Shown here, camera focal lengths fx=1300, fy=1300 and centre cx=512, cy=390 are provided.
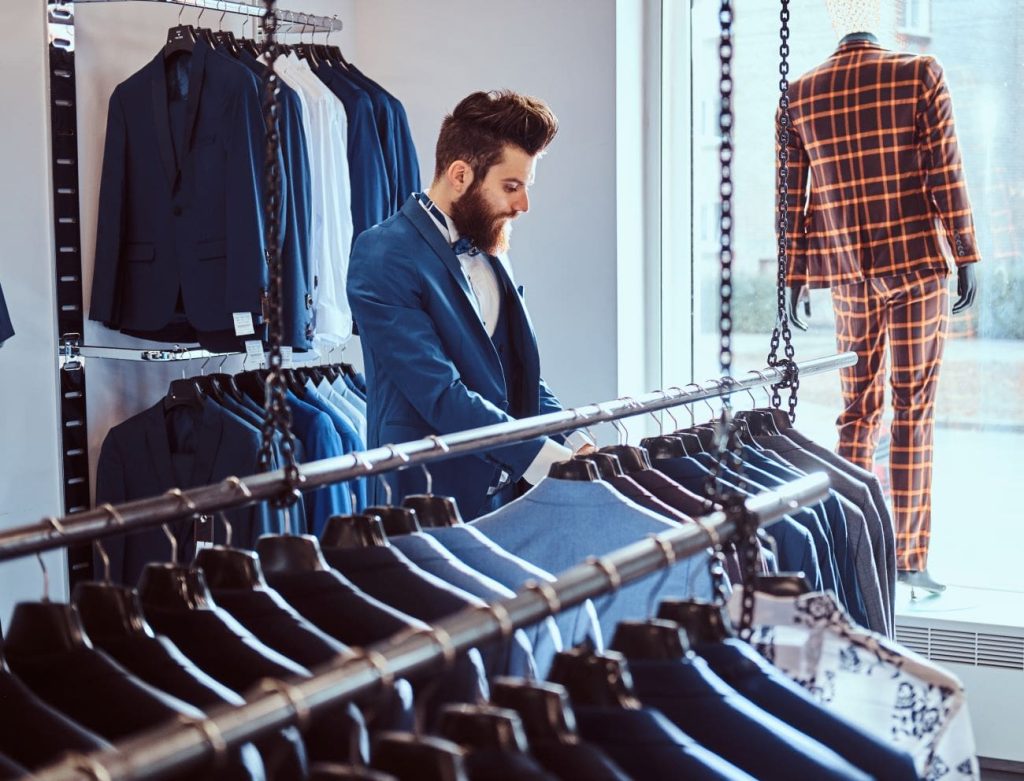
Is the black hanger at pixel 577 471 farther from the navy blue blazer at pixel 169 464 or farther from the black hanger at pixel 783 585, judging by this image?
the navy blue blazer at pixel 169 464

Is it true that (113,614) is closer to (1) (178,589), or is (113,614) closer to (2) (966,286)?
(1) (178,589)

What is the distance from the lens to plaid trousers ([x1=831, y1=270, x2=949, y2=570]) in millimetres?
3787

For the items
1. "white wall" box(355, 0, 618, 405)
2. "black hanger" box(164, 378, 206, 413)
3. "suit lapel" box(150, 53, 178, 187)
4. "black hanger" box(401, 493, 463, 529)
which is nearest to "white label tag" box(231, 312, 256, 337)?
"black hanger" box(164, 378, 206, 413)

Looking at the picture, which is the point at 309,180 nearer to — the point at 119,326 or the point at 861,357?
the point at 119,326

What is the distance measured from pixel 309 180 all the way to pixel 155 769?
2905mm

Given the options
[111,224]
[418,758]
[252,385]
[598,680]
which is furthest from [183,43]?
[418,758]

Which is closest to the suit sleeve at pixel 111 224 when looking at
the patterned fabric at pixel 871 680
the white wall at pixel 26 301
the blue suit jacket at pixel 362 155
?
the white wall at pixel 26 301

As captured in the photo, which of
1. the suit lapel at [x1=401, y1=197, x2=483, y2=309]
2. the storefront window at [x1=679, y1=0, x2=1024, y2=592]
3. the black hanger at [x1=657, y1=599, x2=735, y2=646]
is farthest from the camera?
the storefront window at [x1=679, y1=0, x2=1024, y2=592]

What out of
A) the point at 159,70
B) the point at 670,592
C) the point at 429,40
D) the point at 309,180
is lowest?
the point at 670,592

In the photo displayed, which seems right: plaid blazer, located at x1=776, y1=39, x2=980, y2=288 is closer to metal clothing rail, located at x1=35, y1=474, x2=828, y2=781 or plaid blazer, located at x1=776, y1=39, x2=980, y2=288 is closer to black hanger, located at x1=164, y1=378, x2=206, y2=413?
black hanger, located at x1=164, y1=378, x2=206, y2=413

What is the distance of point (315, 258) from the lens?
348cm

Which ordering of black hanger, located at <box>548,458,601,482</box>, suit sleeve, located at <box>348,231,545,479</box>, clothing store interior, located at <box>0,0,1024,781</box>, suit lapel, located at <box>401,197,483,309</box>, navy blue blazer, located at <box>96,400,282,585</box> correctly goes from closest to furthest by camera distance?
clothing store interior, located at <box>0,0,1024,781</box> < black hanger, located at <box>548,458,601,482</box> < suit sleeve, located at <box>348,231,545,479</box> < suit lapel, located at <box>401,197,483,309</box> < navy blue blazer, located at <box>96,400,282,585</box>

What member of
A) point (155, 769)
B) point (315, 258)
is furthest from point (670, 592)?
point (315, 258)

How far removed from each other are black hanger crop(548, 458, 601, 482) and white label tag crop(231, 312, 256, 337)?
5.93 ft
